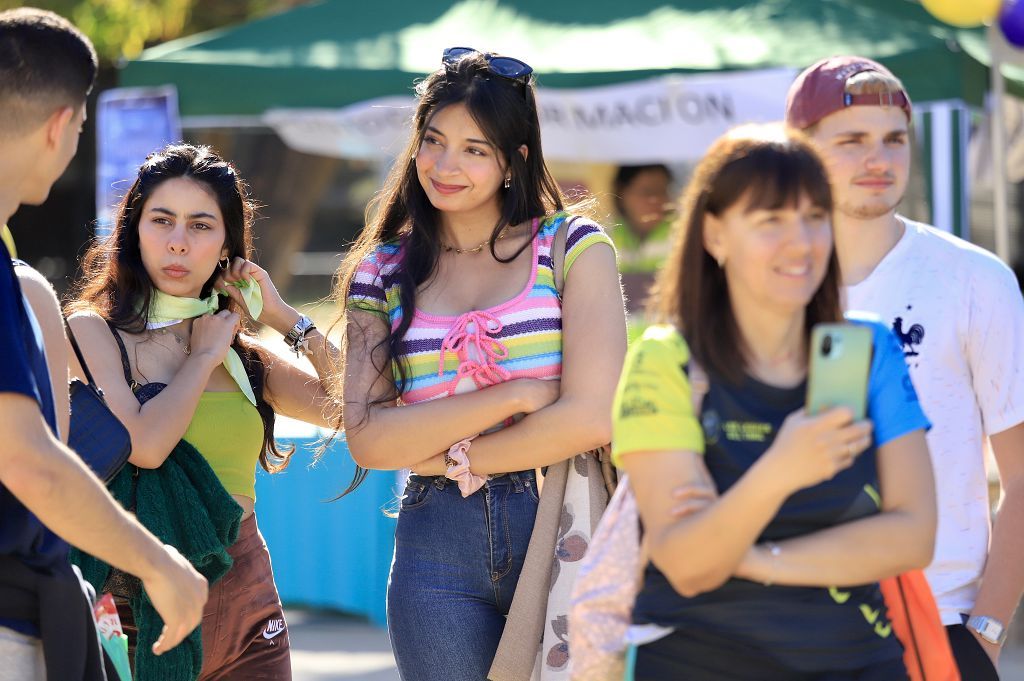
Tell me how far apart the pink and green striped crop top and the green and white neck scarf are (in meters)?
0.56

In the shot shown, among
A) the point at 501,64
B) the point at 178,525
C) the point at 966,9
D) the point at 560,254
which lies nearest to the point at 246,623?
the point at 178,525

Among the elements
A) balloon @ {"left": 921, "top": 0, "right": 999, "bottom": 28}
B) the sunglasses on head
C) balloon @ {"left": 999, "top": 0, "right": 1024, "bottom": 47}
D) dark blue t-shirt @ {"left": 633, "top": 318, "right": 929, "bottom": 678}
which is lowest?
dark blue t-shirt @ {"left": 633, "top": 318, "right": 929, "bottom": 678}

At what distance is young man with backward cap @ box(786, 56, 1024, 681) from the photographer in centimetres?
283

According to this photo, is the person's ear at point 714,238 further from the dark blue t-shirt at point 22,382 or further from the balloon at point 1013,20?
the balloon at point 1013,20

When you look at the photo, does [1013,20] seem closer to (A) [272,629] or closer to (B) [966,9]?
(B) [966,9]

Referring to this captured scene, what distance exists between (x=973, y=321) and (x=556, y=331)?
86 cm

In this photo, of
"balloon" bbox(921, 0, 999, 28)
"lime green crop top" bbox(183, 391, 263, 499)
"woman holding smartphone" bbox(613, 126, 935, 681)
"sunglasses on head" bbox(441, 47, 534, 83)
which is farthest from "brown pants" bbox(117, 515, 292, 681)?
"balloon" bbox(921, 0, 999, 28)

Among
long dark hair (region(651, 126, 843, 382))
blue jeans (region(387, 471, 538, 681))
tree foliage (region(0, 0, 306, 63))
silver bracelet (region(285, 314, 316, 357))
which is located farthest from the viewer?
tree foliage (region(0, 0, 306, 63))

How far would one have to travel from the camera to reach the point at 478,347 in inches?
117

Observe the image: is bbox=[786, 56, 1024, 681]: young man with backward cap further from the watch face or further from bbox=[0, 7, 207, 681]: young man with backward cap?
bbox=[0, 7, 207, 681]: young man with backward cap

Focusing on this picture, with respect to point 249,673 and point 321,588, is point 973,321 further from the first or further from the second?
point 321,588

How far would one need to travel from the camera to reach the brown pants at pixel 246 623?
10.8ft

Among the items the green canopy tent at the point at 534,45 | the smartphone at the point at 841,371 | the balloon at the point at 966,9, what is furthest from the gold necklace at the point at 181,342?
the green canopy tent at the point at 534,45

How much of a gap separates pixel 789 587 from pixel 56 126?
1.40 metres
